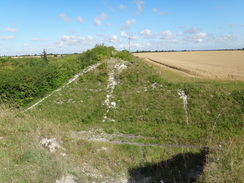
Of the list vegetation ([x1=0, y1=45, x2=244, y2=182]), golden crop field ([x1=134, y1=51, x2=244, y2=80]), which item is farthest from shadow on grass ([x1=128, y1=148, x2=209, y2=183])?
golden crop field ([x1=134, y1=51, x2=244, y2=80])

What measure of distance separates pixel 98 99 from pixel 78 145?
23.5 feet

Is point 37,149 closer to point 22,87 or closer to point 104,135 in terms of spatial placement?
point 104,135

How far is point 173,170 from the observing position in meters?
5.90

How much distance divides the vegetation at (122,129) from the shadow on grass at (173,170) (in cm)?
3

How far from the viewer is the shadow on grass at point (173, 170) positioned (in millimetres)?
5350

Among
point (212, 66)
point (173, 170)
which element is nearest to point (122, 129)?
point (173, 170)

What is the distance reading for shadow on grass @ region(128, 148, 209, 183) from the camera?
5.35 meters

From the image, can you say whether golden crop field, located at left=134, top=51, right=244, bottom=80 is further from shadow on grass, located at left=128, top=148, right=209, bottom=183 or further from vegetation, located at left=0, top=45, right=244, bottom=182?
shadow on grass, located at left=128, top=148, right=209, bottom=183

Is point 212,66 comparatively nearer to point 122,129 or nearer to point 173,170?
point 122,129

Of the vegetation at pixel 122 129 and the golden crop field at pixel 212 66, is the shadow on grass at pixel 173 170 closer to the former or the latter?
the vegetation at pixel 122 129

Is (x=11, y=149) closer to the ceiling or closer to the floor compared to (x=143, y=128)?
closer to the ceiling

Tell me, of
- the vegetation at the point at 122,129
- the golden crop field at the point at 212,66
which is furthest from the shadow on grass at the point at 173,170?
the golden crop field at the point at 212,66

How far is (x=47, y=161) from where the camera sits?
4977 millimetres

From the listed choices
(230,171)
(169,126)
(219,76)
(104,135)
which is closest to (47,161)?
(230,171)
